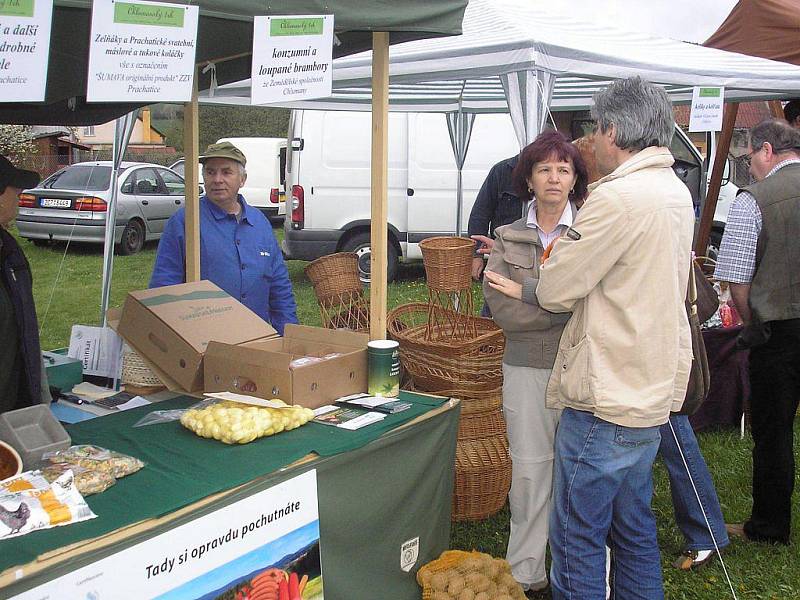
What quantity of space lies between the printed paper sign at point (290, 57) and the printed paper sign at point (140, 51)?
7.9 inches

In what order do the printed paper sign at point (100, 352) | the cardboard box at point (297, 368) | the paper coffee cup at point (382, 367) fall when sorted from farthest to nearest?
the printed paper sign at point (100, 352) < the paper coffee cup at point (382, 367) < the cardboard box at point (297, 368)

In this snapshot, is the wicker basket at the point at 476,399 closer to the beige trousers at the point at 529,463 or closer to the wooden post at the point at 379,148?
the beige trousers at the point at 529,463

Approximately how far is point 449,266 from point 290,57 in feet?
4.13

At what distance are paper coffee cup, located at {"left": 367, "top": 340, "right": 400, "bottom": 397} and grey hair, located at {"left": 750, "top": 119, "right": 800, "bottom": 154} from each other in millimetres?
1930

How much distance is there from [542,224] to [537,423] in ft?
2.39

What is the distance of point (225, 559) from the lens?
6.03 ft

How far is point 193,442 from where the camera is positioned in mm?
2135

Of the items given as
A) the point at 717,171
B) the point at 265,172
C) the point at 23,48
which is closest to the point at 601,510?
the point at 23,48

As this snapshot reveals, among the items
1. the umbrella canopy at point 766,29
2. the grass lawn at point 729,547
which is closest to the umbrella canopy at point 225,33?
the grass lawn at point 729,547

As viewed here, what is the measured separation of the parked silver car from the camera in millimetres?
11250

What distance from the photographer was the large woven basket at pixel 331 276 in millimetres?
4332

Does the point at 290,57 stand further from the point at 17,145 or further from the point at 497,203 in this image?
the point at 17,145

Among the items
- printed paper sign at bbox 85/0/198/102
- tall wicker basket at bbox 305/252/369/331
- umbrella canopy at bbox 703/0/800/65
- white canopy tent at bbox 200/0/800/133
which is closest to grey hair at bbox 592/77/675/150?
printed paper sign at bbox 85/0/198/102

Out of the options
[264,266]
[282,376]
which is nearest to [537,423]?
[282,376]
